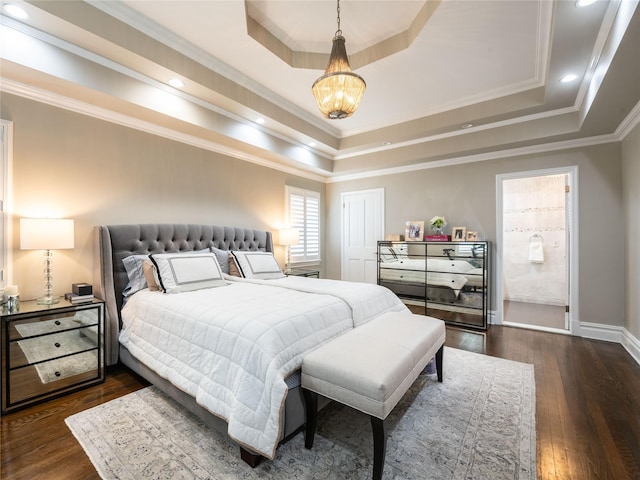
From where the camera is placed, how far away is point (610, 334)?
11.4 ft

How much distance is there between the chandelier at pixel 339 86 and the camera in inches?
81.6

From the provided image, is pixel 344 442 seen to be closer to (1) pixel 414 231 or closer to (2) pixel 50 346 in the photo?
(2) pixel 50 346

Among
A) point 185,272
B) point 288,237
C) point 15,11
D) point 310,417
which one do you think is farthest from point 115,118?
point 310,417

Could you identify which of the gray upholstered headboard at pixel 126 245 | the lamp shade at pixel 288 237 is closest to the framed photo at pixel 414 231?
the lamp shade at pixel 288 237

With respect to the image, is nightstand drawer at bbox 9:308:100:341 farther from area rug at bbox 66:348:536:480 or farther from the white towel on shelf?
the white towel on shelf

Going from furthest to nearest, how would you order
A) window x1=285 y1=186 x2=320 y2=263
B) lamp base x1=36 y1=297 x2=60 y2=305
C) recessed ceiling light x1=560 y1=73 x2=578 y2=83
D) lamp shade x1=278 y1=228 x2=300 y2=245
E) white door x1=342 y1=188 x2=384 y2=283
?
white door x1=342 y1=188 x2=384 y2=283
window x1=285 y1=186 x2=320 y2=263
lamp shade x1=278 y1=228 x2=300 y2=245
recessed ceiling light x1=560 y1=73 x2=578 y2=83
lamp base x1=36 y1=297 x2=60 y2=305

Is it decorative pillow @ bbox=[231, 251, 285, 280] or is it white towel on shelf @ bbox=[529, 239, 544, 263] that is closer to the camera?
decorative pillow @ bbox=[231, 251, 285, 280]

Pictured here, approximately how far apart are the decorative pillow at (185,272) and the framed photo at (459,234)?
11.2 feet

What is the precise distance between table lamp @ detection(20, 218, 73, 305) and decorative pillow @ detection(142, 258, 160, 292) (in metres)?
0.60

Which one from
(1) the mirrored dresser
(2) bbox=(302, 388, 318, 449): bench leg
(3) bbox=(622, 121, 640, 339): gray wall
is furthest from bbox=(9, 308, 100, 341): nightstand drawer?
(3) bbox=(622, 121, 640, 339): gray wall

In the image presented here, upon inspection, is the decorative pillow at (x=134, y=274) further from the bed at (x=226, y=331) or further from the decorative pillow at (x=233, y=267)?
the decorative pillow at (x=233, y=267)

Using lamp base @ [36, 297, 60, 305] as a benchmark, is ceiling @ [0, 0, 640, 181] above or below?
above

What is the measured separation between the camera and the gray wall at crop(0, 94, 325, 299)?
96.5 inches

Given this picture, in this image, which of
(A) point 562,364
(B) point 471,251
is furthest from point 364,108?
(A) point 562,364
